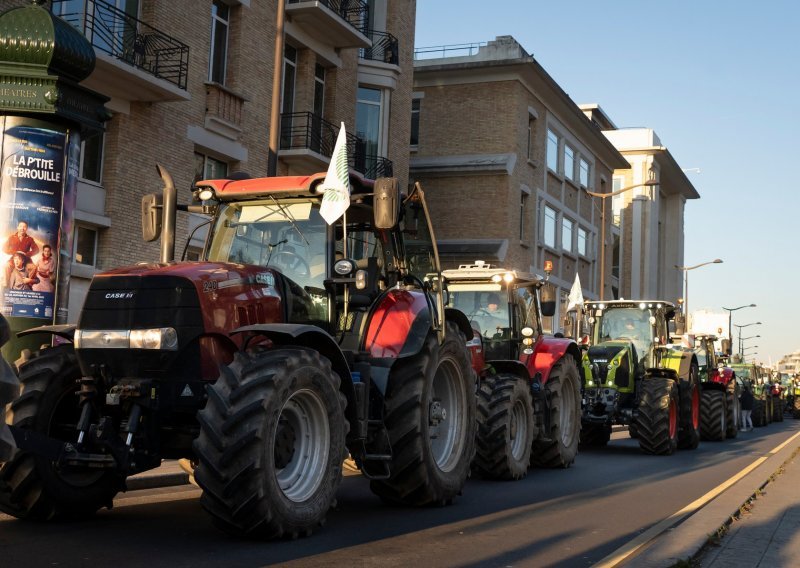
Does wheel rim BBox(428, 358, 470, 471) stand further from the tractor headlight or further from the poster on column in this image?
the poster on column

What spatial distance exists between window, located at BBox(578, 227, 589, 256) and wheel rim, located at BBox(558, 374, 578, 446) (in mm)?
32523

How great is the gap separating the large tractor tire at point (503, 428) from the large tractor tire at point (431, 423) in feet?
6.37

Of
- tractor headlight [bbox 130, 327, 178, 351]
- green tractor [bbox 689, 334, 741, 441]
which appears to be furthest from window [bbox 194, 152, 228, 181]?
tractor headlight [bbox 130, 327, 178, 351]

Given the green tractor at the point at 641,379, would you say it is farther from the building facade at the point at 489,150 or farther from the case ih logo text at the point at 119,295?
the building facade at the point at 489,150

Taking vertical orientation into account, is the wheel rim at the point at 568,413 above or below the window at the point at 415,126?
below

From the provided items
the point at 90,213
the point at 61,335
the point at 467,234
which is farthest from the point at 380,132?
the point at 61,335

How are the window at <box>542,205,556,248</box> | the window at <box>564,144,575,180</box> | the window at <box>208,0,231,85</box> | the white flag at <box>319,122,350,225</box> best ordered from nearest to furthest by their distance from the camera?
the white flag at <box>319,122,350,225</box>, the window at <box>208,0,231,85</box>, the window at <box>542,205,556,248</box>, the window at <box>564,144,575,180</box>

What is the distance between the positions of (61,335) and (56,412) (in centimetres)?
57

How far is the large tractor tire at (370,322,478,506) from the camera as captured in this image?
8.86 metres

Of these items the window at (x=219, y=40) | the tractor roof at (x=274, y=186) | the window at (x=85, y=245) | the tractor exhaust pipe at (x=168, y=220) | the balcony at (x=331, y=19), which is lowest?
the tractor exhaust pipe at (x=168, y=220)

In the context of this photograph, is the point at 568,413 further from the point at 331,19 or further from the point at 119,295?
the point at 331,19

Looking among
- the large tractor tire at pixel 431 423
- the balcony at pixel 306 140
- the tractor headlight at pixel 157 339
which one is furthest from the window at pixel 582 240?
the tractor headlight at pixel 157 339

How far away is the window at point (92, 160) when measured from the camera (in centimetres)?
1925

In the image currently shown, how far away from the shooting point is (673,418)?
18859mm
